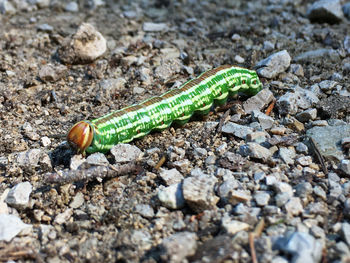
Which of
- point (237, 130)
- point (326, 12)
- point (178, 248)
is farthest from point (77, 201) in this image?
point (326, 12)

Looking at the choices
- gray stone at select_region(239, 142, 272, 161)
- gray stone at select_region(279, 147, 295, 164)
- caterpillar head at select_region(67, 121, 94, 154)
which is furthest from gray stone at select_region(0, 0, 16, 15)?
gray stone at select_region(279, 147, 295, 164)

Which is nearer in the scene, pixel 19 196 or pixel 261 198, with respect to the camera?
pixel 261 198

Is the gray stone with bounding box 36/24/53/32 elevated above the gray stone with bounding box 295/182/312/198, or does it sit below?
below

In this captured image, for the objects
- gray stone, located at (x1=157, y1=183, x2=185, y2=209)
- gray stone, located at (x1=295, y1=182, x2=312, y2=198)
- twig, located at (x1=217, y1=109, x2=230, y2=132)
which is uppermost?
gray stone, located at (x1=295, y1=182, x2=312, y2=198)

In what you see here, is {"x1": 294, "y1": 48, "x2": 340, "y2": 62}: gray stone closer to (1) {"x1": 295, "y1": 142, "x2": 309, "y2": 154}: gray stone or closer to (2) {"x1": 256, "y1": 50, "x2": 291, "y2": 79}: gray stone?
(2) {"x1": 256, "y1": 50, "x2": 291, "y2": 79}: gray stone

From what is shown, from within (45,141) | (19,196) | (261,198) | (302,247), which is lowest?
(45,141)

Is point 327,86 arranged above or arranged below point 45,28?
above

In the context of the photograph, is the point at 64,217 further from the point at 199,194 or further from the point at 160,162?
the point at 199,194
